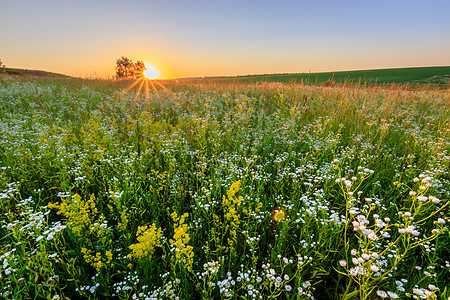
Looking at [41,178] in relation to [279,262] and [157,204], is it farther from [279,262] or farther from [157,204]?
[279,262]

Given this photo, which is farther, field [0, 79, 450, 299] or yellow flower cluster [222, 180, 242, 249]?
yellow flower cluster [222, 180, 242, 249]

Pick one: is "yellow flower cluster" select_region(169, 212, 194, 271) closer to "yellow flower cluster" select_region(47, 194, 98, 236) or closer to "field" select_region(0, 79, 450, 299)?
"field" select_region(0, 79, 450, 299)

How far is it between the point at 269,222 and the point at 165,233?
1420mm

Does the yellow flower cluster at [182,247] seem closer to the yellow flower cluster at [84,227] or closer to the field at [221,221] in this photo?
the field at [221,221]

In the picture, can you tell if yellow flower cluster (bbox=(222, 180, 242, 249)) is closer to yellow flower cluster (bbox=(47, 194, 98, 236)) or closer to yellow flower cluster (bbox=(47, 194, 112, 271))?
yellow flower cluster (bbox=(47, 194, 112, 271))

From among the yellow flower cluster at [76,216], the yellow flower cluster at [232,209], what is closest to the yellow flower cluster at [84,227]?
the yellow flower cluster at [76,216]

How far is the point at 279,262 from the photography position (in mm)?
2289

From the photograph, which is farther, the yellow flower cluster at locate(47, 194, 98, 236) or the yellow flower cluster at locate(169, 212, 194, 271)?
the yellow flower cluster at locate(47, 194, 98, 236)

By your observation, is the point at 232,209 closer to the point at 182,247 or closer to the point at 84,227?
the point at 182,247

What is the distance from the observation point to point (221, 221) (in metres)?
2.89

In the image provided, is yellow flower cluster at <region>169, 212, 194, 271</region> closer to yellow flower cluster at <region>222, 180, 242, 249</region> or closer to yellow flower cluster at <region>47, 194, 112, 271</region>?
yellow flower cluster at <region>222, 180, 242, 249</region>

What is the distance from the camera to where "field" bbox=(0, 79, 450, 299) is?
1.83 metres

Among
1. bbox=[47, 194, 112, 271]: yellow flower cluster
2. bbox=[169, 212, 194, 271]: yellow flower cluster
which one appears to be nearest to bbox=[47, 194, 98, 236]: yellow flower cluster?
bbox=[47, 194, 112, 271]: yellow flower cluster

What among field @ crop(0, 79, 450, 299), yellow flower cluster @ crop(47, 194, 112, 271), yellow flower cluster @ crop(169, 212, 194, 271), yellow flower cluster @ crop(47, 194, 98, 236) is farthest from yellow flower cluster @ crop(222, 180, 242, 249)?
yellow flower cluster @ crop(47, 194, 98, 236)
